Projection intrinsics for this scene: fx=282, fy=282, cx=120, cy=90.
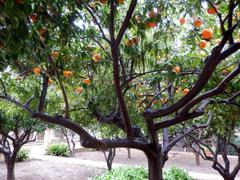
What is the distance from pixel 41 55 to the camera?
2.04 meters

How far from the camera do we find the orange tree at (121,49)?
185cm

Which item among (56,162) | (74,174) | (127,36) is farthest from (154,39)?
(56,162)

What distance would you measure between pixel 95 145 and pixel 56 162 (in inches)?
384

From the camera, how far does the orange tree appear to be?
73.0 inches

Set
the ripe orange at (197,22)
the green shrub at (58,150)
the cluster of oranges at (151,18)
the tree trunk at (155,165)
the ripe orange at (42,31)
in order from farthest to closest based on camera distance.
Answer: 1. the green shrub at (58,150)
2. the tree trunk at (155,165)
3. the ripe orange at (197,22)
4. the cluster of oranges at (151,18)
5. the ripe orange at (42,31)

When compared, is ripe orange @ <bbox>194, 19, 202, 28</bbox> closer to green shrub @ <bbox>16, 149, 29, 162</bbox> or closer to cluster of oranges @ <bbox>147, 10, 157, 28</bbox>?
cluster of oranges @ <bbox>147, 10, 157, 28</bbox>

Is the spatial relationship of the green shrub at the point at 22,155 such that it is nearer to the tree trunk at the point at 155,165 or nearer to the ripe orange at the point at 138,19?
the tree trunk at the point at 155,165

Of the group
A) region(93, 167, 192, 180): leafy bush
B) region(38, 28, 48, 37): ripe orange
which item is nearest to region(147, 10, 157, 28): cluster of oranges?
region(38, 28, 48, 37): ripe orange

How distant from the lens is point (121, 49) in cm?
303

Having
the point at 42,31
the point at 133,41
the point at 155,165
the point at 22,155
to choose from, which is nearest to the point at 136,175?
the point at 155,165

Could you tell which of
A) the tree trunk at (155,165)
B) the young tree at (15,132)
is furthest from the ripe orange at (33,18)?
the young tree at (15,132)

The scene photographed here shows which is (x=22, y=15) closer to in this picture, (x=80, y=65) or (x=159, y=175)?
(x=80, y=65)

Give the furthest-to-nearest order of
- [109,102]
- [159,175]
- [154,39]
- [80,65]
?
[109,102], [159,175], [80,65], [154,39]

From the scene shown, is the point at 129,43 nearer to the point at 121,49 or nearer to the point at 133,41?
the point at 133,41
